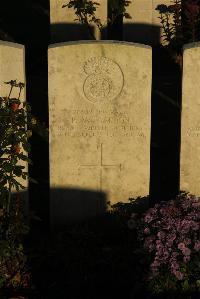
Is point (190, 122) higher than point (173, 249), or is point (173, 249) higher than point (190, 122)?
point (190, 122)

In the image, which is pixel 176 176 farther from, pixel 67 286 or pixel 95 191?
pixel 67 286

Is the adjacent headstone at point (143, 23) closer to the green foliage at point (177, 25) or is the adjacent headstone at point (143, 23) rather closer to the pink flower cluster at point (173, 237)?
the green foliage at point (177, 25)

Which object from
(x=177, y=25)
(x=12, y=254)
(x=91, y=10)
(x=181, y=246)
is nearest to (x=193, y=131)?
(x=181, y=246)

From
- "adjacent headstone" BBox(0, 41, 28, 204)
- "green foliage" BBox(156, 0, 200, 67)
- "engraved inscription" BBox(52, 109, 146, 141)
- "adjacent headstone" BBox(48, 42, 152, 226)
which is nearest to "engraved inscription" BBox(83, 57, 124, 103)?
"adjacent headstone" BBox(48, 42, 152, 226)

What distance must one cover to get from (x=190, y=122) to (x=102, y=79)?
3.56ft

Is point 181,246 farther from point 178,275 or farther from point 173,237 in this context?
point 178,275

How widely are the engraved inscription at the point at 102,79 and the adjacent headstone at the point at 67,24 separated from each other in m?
3.87

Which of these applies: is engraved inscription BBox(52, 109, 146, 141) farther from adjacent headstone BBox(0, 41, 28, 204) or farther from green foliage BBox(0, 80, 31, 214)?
green foliage BBox(0, 80, 31, 214)

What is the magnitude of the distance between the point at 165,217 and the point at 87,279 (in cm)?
96

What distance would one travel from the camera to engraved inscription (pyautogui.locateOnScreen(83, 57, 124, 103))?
6230 mm

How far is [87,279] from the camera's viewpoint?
216 inches

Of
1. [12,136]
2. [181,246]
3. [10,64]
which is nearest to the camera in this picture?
[181,246]

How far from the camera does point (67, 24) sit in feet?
32.8

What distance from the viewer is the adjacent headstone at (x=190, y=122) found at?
6.19 metres
